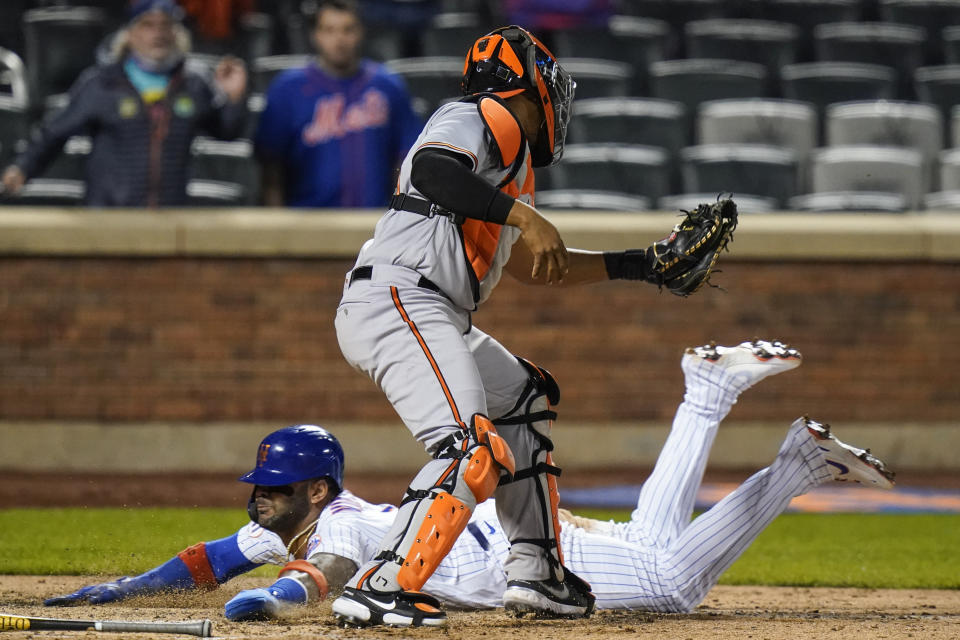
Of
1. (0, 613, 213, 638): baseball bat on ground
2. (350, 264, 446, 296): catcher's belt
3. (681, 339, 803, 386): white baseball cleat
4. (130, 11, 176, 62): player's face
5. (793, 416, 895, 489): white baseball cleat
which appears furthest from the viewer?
(130, 11, 176, 62): player's face

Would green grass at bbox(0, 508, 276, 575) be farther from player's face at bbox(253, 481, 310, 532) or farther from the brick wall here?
the brick wall

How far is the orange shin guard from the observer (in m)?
3.46

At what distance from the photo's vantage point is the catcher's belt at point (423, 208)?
148 inches

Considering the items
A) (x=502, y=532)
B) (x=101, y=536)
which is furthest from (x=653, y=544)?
Result: (x=101, y=536)


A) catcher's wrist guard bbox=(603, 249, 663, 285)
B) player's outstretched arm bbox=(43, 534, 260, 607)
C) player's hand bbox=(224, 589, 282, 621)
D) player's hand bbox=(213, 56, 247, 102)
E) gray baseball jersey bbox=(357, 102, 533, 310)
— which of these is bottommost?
player's outstretched arm bbox=(43, 534, 260, 607)

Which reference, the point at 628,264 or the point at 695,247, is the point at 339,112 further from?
the point at 695,247

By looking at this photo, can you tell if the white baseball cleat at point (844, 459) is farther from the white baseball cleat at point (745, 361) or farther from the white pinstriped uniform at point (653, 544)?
the white baseball cleat at point (745, 361)

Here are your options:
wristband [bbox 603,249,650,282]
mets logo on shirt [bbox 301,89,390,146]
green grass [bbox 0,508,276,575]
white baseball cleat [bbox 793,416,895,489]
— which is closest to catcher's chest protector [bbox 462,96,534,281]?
wristband [bbox 603,249,650,282]

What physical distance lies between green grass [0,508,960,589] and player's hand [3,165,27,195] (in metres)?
2.30

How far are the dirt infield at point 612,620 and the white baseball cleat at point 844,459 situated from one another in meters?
0.47

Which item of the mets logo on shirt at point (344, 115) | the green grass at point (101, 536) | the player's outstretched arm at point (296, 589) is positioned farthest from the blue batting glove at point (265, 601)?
the mets logo on shirt at point (344, 115)

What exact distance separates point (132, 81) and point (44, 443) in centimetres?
256

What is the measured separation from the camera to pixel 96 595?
13.7 feet

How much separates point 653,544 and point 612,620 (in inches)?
13.4
